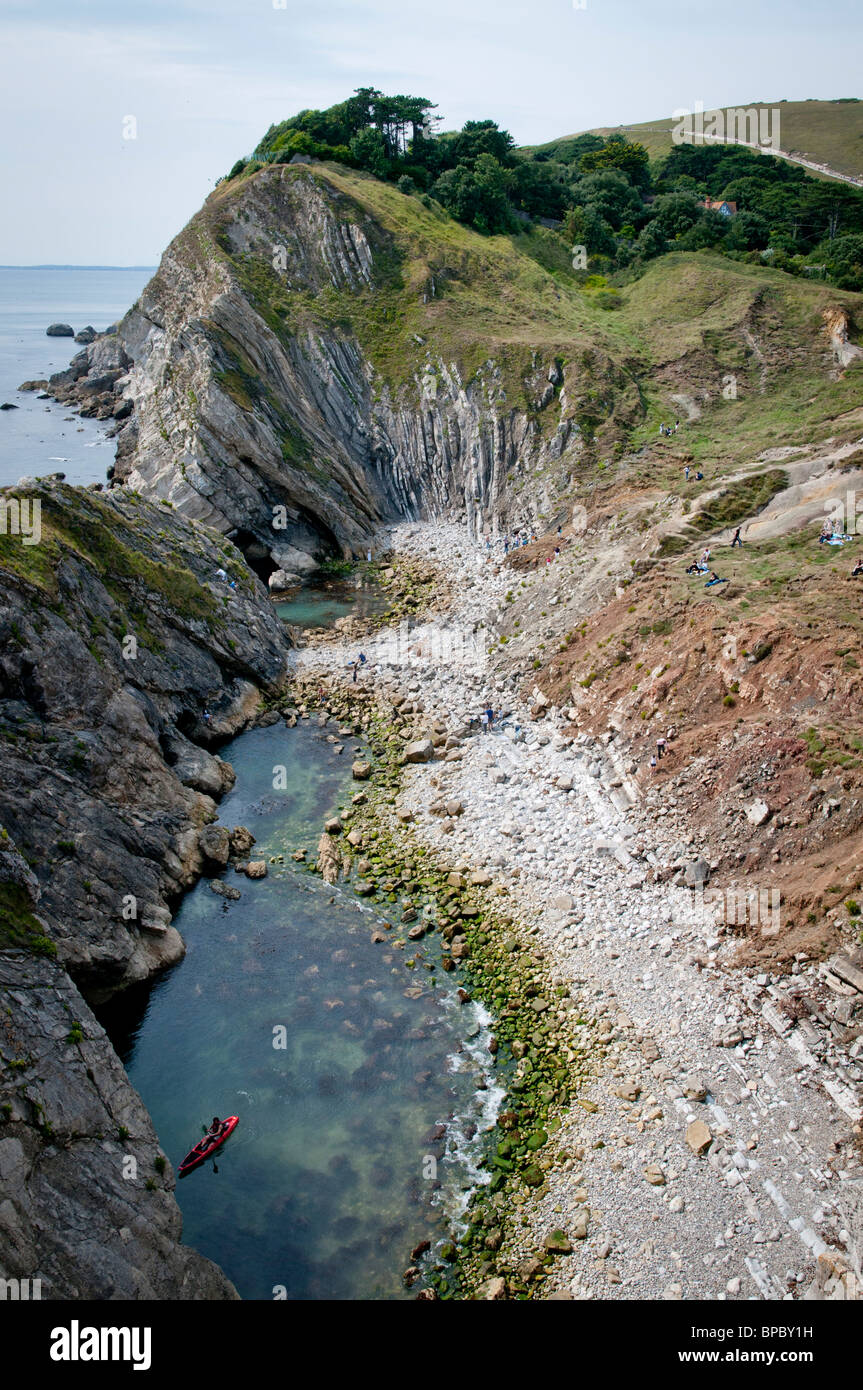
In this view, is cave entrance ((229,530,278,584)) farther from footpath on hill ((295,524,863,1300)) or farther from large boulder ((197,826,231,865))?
large boulder ((197,826,231,865))

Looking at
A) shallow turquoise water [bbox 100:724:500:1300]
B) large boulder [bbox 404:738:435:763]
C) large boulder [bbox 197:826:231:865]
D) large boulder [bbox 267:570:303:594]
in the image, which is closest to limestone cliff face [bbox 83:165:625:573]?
large boulder [bbox 267:570:303:594]

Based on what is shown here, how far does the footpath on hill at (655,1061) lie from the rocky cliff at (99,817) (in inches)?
391

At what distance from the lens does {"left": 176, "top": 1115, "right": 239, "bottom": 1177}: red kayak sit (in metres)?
23.5

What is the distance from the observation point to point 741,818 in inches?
1188

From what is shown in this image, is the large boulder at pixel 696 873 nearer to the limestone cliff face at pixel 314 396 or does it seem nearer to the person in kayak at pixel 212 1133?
the person in kayak at pixel 212 1133

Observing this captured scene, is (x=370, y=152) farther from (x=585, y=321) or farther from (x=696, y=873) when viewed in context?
(x=696, y=873)

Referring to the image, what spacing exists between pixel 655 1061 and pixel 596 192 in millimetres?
105930

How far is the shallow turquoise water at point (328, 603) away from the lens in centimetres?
5841

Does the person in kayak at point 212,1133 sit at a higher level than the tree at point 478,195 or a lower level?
lower

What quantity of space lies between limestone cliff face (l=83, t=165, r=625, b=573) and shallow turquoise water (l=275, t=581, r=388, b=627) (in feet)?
12.4

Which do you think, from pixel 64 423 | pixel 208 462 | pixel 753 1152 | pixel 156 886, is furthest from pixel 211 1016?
pixel 64 423

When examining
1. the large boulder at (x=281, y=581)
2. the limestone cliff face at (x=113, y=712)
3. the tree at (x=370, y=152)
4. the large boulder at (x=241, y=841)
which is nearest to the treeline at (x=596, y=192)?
the tree at (x=370, y=152)

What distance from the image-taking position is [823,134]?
129625mm

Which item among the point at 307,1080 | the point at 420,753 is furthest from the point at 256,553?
the point at 307,1080
